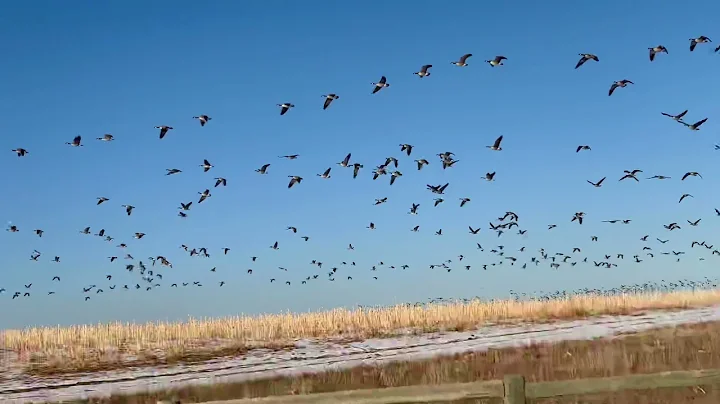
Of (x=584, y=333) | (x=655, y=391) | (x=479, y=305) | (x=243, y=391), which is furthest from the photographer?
(x=479, y=305)

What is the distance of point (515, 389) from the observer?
830cm

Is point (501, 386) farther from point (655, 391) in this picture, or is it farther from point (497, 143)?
point (497, 143)

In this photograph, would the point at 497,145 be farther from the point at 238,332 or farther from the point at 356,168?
the point at 238,332

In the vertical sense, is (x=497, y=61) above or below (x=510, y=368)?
above

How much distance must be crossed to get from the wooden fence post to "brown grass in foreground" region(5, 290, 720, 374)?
74.5 feet

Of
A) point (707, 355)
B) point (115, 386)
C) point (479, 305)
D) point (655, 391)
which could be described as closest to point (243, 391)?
point (115, 386)

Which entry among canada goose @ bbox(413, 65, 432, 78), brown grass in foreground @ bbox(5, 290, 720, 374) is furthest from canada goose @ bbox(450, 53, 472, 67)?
brown grass in foreground @ bbox(5, 290, 720, 374)

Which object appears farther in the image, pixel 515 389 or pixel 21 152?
pixel 21 152

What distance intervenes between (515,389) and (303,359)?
2052 cm

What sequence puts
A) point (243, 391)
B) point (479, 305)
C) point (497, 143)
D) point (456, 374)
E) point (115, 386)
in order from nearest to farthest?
point (243, 391) → point (456, 374) → point (115, 386) → point (497, 143) → point (479, 305)

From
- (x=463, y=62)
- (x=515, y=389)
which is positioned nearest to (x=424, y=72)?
(x=463, y=62)

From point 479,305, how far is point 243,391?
25247 mm

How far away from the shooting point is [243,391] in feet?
63.3

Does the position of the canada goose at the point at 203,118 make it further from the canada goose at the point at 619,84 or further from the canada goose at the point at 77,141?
the canada goose at the point at 619,84
